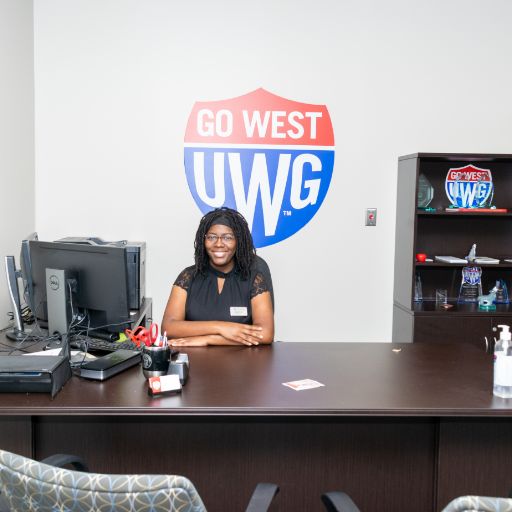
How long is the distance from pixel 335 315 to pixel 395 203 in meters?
0.92

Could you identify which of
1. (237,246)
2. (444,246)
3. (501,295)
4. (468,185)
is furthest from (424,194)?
(237,246)

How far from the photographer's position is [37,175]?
4.30 m

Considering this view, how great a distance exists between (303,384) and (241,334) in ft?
2.22

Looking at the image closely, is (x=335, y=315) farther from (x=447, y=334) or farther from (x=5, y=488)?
(x=5, y=488)

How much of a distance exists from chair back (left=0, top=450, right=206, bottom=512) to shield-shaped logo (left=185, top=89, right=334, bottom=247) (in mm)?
3244

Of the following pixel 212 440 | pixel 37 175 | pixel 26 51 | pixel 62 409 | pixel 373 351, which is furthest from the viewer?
pixel 37 175

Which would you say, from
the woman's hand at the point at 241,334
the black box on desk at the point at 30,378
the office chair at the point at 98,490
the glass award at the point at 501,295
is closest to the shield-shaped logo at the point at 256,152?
the glass award at the point at 501,295

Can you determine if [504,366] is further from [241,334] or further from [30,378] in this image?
[30,378]

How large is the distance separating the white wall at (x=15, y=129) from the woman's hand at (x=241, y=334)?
5.25ft

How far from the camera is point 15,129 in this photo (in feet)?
12.6

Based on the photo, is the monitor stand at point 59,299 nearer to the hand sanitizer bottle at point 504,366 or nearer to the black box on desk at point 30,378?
the black box on desk at point 30,378

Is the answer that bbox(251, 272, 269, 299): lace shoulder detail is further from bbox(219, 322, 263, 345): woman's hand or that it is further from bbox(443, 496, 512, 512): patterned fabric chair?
bbox(443, 496, 512, 512): patterned fabric chair

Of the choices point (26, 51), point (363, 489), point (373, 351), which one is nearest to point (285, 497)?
point (363, 489)

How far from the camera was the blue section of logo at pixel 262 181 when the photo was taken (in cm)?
432
